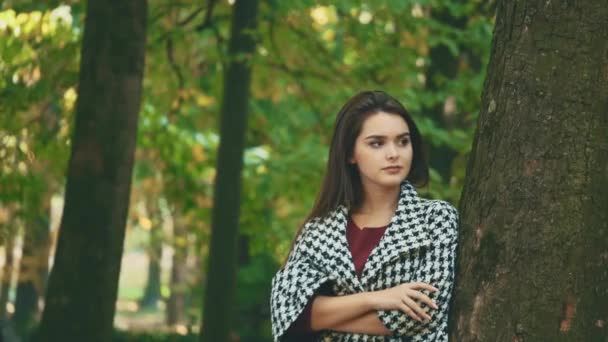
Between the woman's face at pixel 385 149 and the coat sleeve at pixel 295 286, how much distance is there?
1.16ft

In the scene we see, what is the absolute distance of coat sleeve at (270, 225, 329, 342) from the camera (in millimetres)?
3969

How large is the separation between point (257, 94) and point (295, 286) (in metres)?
11.3

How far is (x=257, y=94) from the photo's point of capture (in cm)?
1517

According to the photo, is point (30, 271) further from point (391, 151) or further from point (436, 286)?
point (436, 286)

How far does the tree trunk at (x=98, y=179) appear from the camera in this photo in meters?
6.69

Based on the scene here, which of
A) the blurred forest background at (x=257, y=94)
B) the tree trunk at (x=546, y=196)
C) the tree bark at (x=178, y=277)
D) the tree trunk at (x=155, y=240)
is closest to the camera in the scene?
the tree trunk at (x=546, y=196)

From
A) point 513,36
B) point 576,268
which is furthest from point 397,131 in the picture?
point 576,268

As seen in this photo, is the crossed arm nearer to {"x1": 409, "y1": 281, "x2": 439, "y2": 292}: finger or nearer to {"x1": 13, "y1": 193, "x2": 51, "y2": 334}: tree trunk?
{"x1": 409, "y1": 281, "x2": 439, "y2": 292}: finger

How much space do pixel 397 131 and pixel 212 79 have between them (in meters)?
9.49

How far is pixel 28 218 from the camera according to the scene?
1003cm

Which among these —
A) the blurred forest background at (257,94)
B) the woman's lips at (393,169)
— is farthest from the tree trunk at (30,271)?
the woman's lips at (393,169)

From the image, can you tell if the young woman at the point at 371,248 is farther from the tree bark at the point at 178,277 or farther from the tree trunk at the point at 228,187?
the tree bark at the point at 178,277

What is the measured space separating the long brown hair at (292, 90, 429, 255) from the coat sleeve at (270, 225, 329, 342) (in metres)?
0.16

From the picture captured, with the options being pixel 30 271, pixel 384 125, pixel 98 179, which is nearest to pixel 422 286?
pixel 384 125
